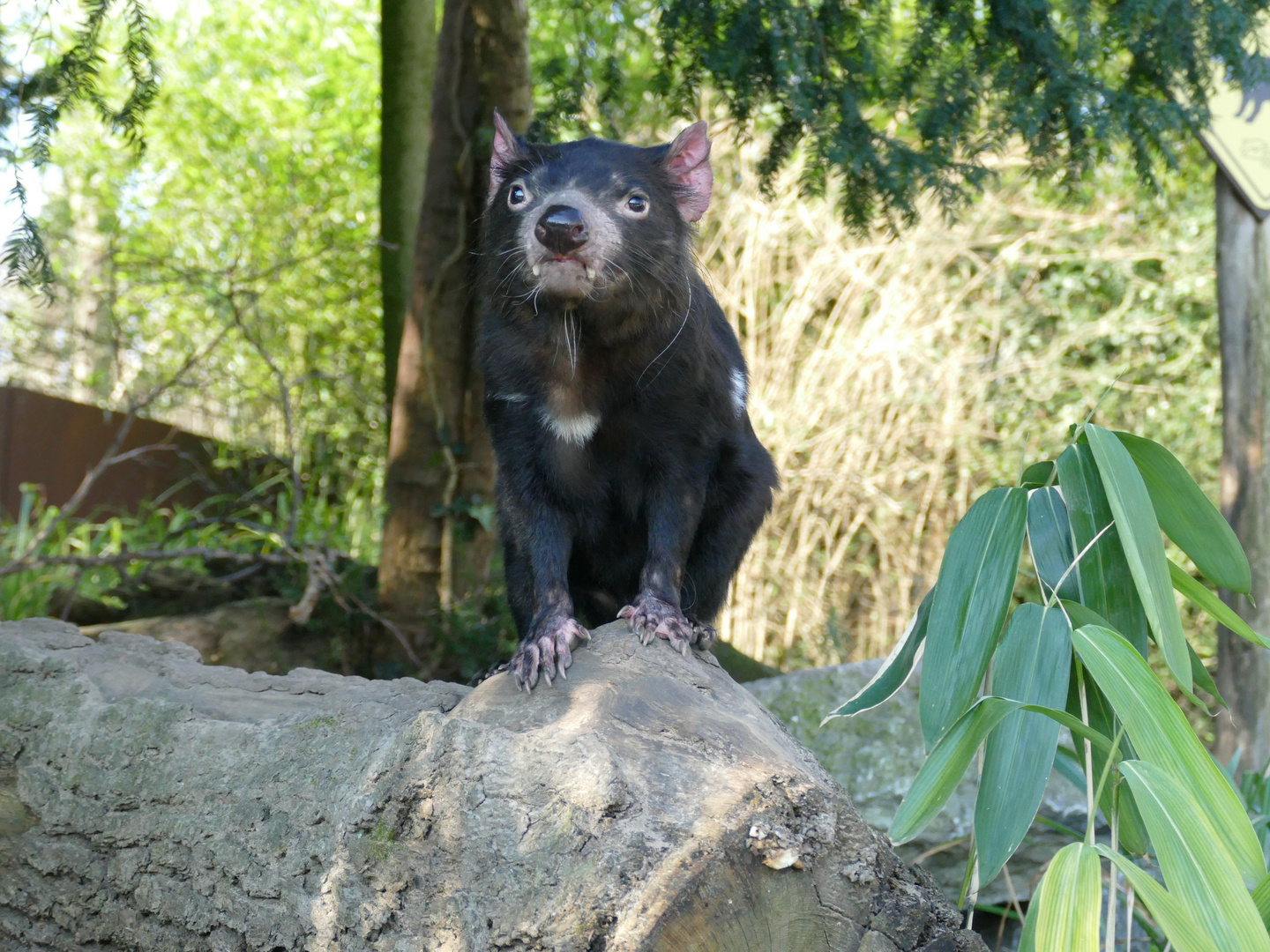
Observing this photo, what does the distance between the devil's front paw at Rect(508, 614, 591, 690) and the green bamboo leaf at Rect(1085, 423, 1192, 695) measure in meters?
0.98

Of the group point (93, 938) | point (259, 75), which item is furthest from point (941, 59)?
point (259, 75)

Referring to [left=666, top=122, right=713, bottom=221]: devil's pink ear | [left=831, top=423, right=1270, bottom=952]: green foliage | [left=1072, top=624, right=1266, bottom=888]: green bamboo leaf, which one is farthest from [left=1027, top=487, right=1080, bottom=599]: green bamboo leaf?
[left=666, top=122, right=713, bottom=221]: devil's pink ear

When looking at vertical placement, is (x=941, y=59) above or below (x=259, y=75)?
below

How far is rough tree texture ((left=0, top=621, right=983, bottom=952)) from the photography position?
5.04 ft

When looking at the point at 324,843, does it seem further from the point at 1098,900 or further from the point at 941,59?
the point at 941,59

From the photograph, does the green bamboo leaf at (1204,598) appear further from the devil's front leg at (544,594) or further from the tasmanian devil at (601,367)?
the devil's front leg at (544,594)

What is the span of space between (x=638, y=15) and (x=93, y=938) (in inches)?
153

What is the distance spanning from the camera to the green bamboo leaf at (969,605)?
6.05 feet

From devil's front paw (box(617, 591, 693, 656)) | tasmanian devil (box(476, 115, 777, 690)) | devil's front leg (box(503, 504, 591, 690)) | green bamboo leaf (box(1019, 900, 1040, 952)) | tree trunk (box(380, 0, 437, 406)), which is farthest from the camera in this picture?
tree trunk (box(380, 0, 437, 406))

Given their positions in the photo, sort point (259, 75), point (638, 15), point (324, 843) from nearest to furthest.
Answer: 1. point (324, 843)
2. point (638, 15)
3. point (259, 75)

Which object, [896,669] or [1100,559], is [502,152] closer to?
[896,669]

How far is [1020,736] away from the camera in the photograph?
180 cm

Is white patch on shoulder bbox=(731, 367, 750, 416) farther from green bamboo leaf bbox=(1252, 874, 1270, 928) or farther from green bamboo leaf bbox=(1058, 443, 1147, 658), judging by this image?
green bamboo leaf bbox=(1252, 874, 1270, 928)

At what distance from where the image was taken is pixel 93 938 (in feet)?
6.73
